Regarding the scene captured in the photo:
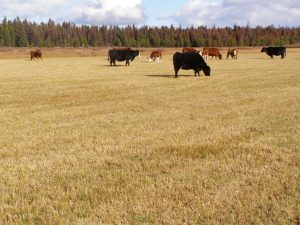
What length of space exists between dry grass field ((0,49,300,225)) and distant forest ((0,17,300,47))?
146m

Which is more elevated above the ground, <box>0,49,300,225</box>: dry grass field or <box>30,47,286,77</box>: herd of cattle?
<box>30,47,286,77</box>: herd of cattle

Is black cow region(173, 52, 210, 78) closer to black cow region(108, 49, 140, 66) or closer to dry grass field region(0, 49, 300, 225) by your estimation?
dry grass field region(0, 49, 300, 225)

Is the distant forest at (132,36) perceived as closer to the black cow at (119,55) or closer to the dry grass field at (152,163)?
the black cow at (119,55)

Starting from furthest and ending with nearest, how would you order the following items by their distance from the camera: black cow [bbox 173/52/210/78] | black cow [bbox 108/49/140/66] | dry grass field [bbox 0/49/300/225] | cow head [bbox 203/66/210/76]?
black cow [bbox 108/49/140/66] < cow head [bbox 203/66/210/76] < black cow [bbox 173/52/210/78] < dry grass field [bbox 0/49/300/225]

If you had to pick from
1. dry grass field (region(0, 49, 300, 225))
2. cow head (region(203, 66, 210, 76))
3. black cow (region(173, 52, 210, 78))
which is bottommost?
dry grass field (region(0, 49, 300, 225))

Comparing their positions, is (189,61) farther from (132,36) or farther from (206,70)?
(132,36)

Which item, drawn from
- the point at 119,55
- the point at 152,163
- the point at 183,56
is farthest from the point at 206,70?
the point at 152,163

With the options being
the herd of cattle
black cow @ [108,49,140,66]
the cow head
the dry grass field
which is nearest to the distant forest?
the herd of cattle

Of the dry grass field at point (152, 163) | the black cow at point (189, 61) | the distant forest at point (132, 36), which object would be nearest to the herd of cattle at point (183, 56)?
the black cow at point (189, 61)

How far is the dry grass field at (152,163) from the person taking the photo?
5180mm

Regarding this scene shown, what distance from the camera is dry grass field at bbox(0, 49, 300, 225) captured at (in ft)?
17.0

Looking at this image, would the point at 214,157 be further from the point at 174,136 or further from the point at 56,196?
the point at 56,196

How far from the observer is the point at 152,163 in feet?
23.4

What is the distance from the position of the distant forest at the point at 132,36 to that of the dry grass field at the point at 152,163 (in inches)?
5748
